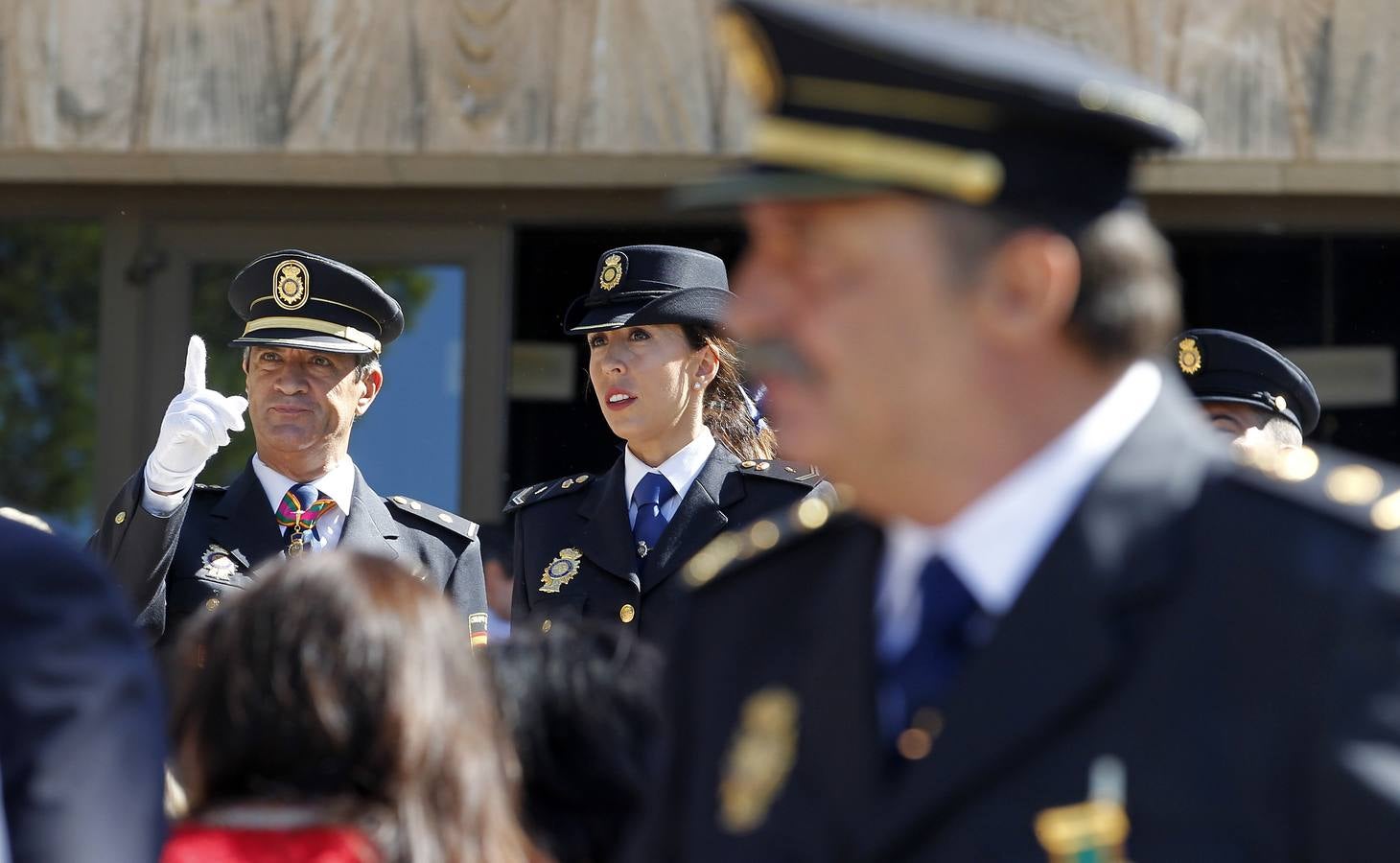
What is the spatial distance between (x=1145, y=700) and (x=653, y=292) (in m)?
3.14

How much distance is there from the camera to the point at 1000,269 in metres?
1.49

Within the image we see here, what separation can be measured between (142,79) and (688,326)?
2254 mm

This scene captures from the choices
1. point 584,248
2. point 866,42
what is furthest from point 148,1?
point 866,42

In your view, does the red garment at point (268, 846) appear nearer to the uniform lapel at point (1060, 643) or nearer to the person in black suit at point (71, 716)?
the person in black suit at point (71, 716)

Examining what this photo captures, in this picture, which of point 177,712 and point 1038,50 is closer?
point 1038,50

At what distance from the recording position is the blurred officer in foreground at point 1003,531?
1348 millimetres

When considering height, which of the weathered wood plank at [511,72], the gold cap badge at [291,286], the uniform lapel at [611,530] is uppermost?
the weathered wood plank at [511,72]

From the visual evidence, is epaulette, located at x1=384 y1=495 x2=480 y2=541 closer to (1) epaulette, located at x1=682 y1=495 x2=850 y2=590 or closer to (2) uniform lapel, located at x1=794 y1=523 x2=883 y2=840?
(1) epaulette, located at x1=682 y1=495 x2=850 y2=590

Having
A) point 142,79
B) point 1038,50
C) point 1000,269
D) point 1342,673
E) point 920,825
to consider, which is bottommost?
point 920,825

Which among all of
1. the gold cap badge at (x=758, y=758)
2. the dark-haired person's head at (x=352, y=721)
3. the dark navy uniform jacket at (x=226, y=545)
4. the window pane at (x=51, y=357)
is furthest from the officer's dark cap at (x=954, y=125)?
the window pane at (x=51, y=357)

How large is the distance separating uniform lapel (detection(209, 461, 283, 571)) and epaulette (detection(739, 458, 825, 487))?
1.11 m

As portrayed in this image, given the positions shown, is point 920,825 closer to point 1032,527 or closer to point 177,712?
point 1032,527

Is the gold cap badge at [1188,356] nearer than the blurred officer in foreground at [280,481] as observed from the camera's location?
No

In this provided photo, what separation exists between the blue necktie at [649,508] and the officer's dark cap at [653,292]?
386 millimetres
